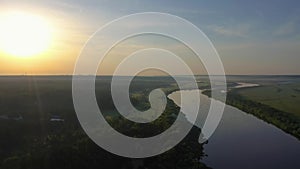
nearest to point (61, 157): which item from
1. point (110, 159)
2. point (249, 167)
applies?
point (110, 159)

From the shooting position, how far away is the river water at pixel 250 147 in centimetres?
1550

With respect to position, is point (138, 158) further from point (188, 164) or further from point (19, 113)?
point (19, 113)

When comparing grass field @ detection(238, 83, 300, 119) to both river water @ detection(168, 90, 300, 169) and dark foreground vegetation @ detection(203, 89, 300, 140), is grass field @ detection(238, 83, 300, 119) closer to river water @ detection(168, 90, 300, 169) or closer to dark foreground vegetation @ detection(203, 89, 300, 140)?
dark foreground vegetation @ detection(203, 89, 300, 140)

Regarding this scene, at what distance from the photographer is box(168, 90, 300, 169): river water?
15.5 m

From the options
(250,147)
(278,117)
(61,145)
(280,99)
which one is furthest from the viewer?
(280,99)

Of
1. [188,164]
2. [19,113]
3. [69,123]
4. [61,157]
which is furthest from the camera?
[19,113]

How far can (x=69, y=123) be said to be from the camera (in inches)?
869

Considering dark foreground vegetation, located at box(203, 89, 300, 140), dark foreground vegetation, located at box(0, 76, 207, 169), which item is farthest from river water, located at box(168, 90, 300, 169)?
dark foreground vegetation, located at box(0, 76, 207, 169)

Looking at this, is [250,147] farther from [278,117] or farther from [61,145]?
[61,145]

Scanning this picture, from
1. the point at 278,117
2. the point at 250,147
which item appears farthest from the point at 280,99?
the point at 250,147

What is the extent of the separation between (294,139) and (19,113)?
62.9 ft

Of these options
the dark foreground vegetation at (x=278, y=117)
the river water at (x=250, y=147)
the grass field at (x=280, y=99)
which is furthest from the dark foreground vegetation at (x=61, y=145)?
the grass field at (x=280, y=99)

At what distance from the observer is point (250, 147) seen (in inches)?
734

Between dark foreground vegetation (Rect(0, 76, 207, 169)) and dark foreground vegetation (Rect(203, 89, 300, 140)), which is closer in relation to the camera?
dark foreground vegetation (Rect(0, 76, 207, 169))
